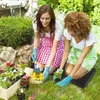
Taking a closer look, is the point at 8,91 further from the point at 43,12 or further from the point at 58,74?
the point at 43,12

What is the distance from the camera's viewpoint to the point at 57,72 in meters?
3.71

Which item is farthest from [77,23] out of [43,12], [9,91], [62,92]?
[9,91]

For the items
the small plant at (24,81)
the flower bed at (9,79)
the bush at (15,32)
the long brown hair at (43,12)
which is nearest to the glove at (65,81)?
the small plant at (24,81)

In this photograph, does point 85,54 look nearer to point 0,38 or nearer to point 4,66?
point 4,66

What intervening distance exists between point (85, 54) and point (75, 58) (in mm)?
332

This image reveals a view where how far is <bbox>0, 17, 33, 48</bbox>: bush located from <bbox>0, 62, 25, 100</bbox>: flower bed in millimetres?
594

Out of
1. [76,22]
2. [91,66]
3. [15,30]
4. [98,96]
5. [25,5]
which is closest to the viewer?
[76,22]

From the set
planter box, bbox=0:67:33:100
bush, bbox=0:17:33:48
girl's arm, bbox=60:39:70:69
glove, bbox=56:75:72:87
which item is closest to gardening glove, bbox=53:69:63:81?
girl's arm, bbox=60:39:70:69

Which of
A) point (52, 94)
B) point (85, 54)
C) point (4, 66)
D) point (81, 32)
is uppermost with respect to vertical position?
point (81, 32)

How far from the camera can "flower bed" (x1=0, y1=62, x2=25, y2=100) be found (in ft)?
11.2

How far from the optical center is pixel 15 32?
4.16 meters

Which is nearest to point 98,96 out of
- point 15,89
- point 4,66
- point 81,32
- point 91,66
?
point 91,66

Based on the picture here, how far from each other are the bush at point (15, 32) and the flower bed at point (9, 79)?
594 millimetres

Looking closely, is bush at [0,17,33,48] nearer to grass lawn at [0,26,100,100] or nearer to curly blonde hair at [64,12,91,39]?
grass lawn at [0,26,100,100]
